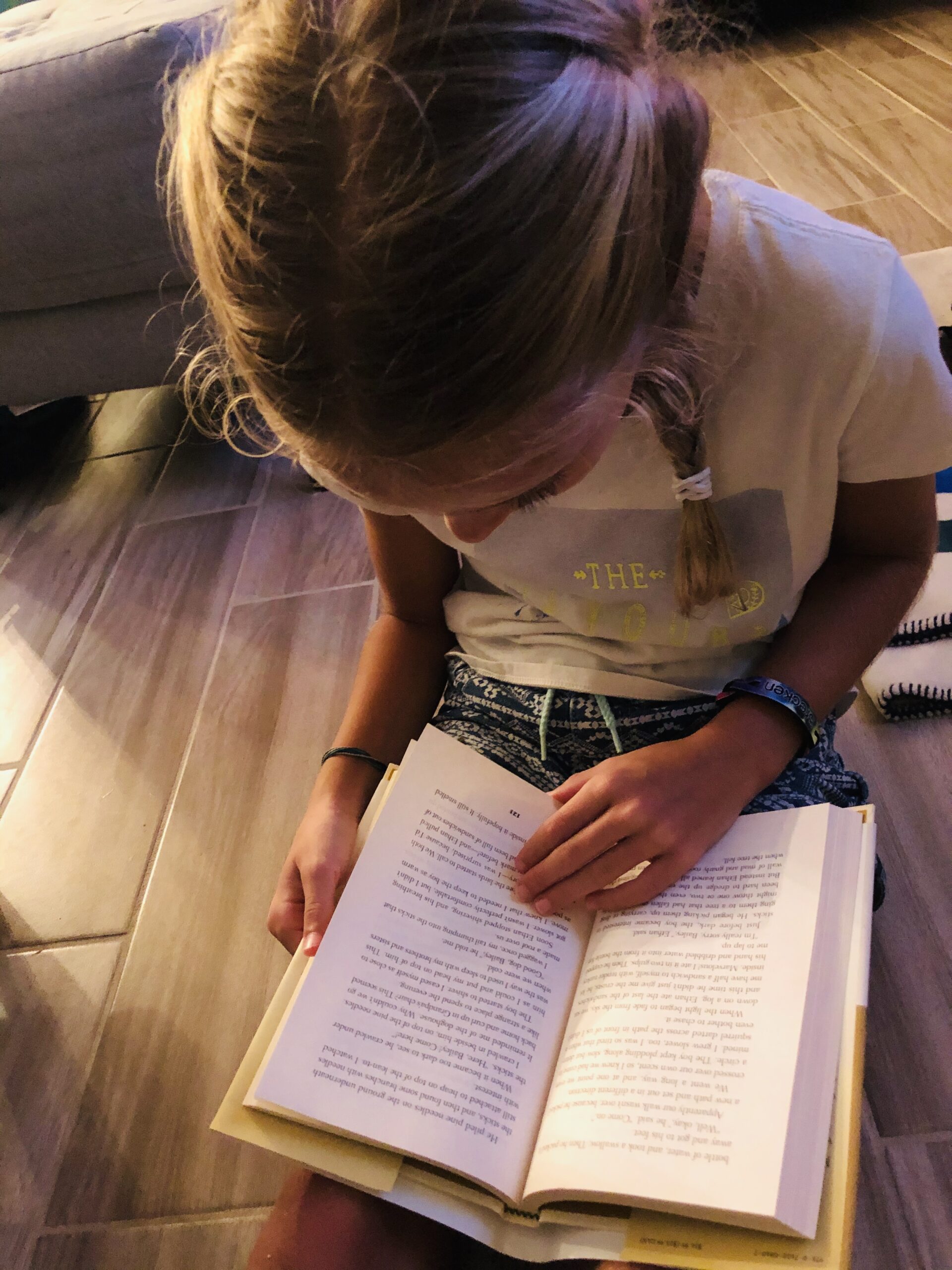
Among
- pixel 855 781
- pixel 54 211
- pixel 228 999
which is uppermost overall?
pixel 54 211

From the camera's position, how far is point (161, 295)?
1320 millimetres

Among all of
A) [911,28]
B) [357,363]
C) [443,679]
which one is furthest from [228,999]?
[911,28]

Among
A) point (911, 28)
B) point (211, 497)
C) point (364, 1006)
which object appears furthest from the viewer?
point (911, 28)

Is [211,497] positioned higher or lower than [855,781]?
lower

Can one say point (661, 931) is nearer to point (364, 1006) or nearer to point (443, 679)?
point (364, 1006)

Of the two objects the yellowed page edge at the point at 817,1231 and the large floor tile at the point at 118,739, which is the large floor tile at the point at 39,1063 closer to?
the large floor tile at the point at 118,739

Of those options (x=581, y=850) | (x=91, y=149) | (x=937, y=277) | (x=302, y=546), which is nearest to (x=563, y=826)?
Result: (x=581, y=850)

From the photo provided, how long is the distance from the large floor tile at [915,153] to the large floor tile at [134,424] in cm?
140

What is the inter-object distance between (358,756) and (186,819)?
1.40ft

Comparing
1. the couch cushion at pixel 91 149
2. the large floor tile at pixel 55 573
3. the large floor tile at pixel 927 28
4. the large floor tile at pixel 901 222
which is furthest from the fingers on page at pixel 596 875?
the large floor tile at pixel 927 28

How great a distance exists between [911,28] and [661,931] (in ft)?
8.85

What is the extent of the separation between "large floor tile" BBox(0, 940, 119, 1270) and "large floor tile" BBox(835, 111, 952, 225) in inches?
65.6

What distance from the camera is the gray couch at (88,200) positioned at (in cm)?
112

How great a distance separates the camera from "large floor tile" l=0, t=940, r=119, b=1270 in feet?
2.37
